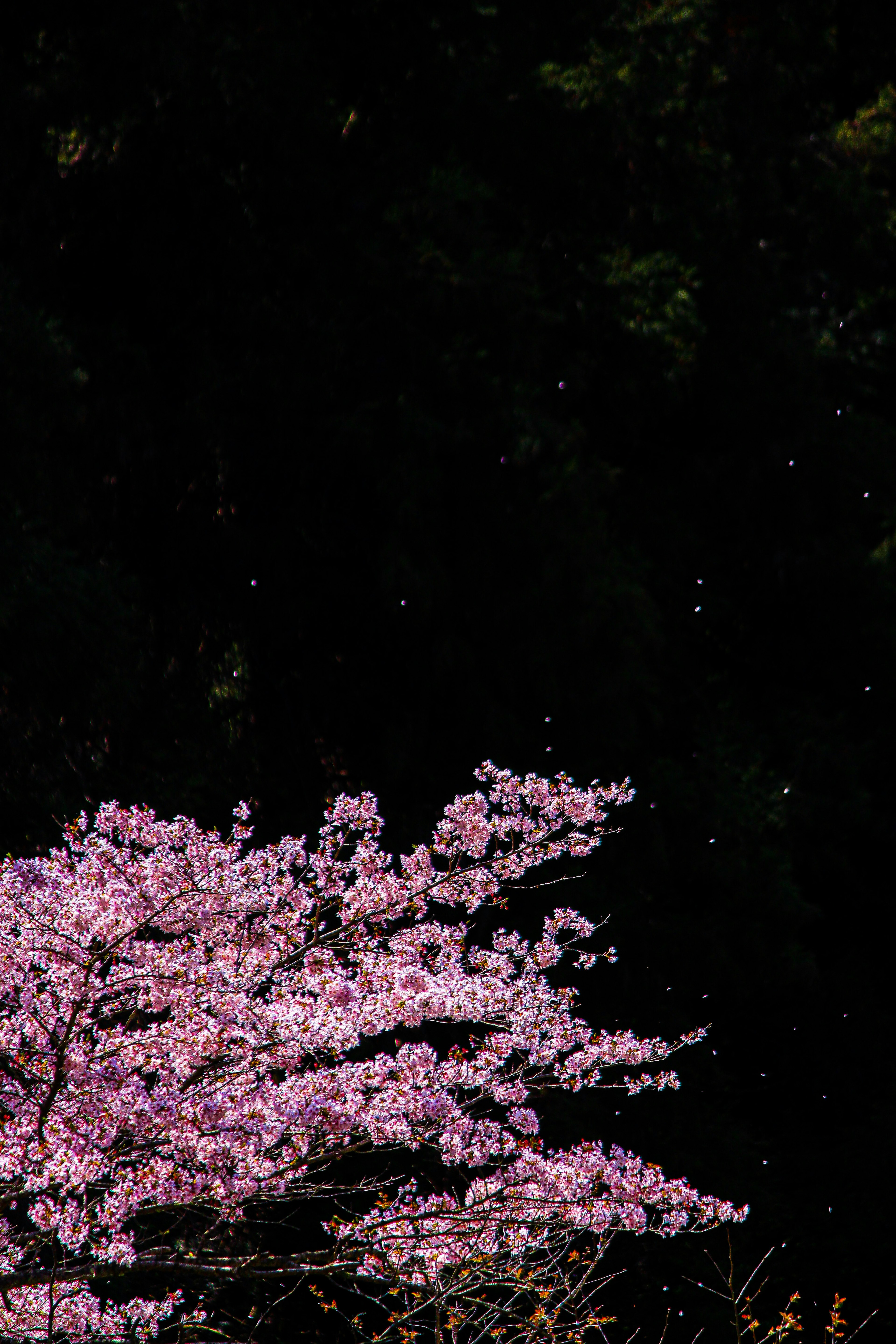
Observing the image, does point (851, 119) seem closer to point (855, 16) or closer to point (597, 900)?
point (855, 16)

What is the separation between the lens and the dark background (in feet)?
24.5

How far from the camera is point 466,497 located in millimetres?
8266

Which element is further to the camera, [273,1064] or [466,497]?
[466,497]

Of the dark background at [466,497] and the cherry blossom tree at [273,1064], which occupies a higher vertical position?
the dark background at [466,497]

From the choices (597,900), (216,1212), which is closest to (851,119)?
(597,900)

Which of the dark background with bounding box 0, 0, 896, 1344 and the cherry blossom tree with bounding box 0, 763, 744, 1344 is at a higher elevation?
the dark background with bounding box 0, 0, 896, 1344

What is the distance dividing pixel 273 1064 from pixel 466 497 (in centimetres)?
565

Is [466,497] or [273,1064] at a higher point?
[466,497]

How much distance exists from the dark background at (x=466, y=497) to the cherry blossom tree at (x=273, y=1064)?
3.73 metres

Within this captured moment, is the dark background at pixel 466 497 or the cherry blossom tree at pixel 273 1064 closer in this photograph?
the cherry blossom tree at pixel 273 1064

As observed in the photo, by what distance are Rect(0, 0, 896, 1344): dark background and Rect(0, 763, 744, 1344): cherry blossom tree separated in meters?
3.73

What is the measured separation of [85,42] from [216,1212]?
6.81 meters

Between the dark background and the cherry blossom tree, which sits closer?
the cherry blossom tree

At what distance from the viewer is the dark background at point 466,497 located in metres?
7.47
